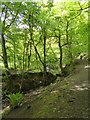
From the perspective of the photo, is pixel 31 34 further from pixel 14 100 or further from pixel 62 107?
pixel 62 107

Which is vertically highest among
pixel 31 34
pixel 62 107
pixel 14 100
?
pixel 31 34

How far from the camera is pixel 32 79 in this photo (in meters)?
13.7

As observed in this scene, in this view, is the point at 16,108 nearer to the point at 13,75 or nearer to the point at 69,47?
the point at 13,75

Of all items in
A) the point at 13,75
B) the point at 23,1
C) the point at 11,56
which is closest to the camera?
the point at 23,1

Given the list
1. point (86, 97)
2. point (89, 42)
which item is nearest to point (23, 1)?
point (86, 97)

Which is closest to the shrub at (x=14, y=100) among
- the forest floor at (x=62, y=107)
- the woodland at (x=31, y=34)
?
the woodland at (x=31, y=34)

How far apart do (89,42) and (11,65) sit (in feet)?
22.4

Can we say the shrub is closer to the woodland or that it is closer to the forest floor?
the woodland

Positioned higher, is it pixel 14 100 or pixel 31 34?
pixel 31 34

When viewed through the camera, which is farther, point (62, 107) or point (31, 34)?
point (31, 34)

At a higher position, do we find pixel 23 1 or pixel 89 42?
pixel 23 1

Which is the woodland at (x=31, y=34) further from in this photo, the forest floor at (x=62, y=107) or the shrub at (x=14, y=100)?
the forest floor at (x=62, y=107)

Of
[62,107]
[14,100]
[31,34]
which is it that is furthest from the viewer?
[31,34]

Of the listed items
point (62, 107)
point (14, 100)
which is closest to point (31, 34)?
point (14, 100)
